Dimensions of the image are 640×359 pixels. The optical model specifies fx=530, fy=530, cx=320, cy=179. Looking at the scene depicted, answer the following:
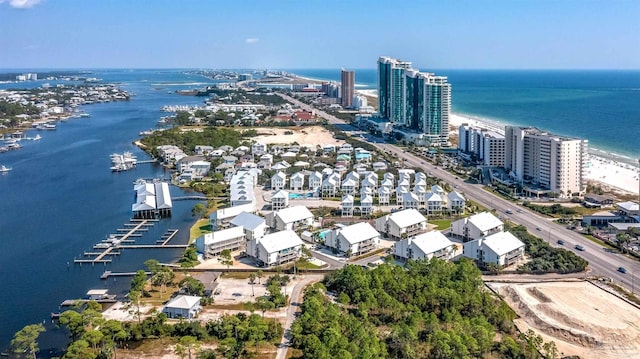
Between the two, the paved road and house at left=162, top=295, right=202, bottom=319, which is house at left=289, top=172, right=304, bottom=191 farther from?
house at left=162, top=295, right=202, bottom=319

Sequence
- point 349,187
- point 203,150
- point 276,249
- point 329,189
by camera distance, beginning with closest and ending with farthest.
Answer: point 276,249 < point 329,189 < point 349,187 < point 203,150

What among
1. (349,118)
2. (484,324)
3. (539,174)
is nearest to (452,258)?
(484,324)


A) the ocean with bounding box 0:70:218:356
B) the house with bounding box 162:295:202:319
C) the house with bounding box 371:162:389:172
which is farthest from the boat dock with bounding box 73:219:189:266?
the house with bounding box 371:162:389:172

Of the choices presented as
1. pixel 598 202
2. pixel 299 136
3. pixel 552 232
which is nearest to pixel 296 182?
pixel 552 232

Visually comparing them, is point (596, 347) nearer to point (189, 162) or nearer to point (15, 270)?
point (15, 270)

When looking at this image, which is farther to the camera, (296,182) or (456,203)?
(296,182)

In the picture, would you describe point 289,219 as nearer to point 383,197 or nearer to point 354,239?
point 354,239
